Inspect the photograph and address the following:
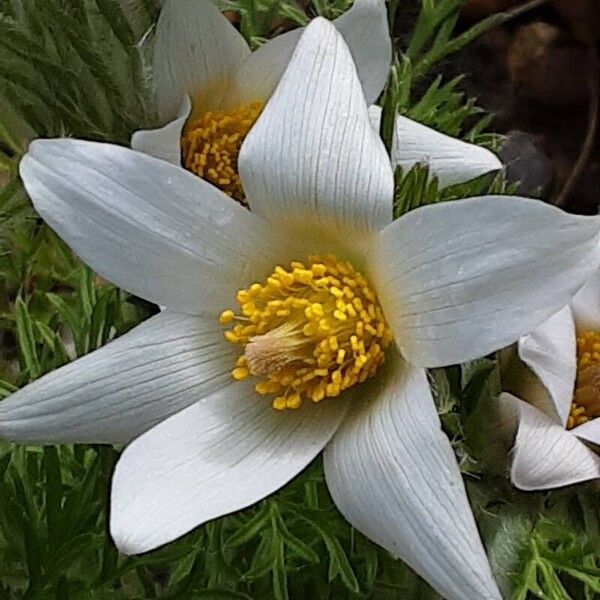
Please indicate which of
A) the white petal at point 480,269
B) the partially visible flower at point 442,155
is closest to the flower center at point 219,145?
the partially visible flower at point 442,155

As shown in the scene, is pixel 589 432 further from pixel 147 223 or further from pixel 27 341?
pixel 27 341

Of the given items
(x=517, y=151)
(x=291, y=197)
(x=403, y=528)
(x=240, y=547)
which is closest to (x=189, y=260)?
(x=291, y=197)

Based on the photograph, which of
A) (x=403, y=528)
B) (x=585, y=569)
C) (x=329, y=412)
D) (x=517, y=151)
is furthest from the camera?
(x=517, y=151)

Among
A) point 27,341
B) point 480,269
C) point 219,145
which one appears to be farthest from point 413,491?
point 27,341

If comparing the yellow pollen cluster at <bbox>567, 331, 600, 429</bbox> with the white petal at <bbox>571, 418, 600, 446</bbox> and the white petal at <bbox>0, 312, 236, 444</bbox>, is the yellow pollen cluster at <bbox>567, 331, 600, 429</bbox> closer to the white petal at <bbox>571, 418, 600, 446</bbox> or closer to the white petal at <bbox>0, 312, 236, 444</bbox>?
the white petal at <bbox>571, 418, 600, 446</bbox>

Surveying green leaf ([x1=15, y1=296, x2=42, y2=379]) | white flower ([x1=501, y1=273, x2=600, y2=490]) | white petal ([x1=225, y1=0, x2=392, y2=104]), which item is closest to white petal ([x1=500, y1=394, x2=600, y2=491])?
white flower ([x1=501, y1=273, x2=600, y2=490])

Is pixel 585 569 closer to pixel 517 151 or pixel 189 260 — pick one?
pixel 189 260

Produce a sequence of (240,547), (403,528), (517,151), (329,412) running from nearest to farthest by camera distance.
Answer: (403,528)
(329,412)
(240,547)
(517,151)

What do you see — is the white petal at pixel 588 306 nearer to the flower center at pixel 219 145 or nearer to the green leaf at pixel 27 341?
the flower center at pixel 219 145
